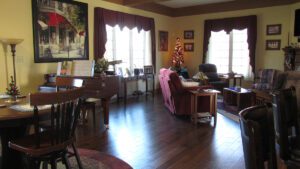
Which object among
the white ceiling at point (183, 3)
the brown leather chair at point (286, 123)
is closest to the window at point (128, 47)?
the white ceiling at point (183, 3)

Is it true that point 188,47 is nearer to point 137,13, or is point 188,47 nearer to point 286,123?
point 137,13

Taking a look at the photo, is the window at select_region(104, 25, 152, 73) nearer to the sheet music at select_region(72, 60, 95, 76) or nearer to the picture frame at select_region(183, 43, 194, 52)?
the picture frame at select_region(183, 43, 194, 52)

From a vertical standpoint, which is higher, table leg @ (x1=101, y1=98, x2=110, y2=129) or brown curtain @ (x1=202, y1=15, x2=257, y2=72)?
brown curtain @ (x1=202, y1=15, x2=257, y2=72)

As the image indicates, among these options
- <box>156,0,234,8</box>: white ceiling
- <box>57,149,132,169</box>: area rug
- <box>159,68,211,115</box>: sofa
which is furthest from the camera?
<box>156,0,234,8</box>: white ceiling

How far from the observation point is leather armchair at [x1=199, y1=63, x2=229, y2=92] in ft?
24.5

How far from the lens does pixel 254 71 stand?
25.4ft

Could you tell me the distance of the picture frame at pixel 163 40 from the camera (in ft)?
28.8

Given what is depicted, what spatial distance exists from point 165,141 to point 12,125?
92.8 inches

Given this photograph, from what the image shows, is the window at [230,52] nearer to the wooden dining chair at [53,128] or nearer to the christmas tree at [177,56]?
the christmas tree at [177,56]

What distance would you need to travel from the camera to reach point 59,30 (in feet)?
17.7

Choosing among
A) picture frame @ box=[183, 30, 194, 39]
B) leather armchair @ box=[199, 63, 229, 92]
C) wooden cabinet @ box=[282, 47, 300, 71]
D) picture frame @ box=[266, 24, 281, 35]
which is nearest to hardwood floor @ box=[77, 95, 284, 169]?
leather armchair @ box=[199, 63, 229, 92]

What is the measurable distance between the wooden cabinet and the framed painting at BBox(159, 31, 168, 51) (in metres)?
3.78

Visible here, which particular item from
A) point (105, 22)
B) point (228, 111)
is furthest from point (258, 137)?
point (105, 22)

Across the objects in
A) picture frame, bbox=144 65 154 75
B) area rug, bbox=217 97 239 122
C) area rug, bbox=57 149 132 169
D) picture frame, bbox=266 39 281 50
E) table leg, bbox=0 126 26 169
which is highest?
picture frame, bbox=266 39 281 50
